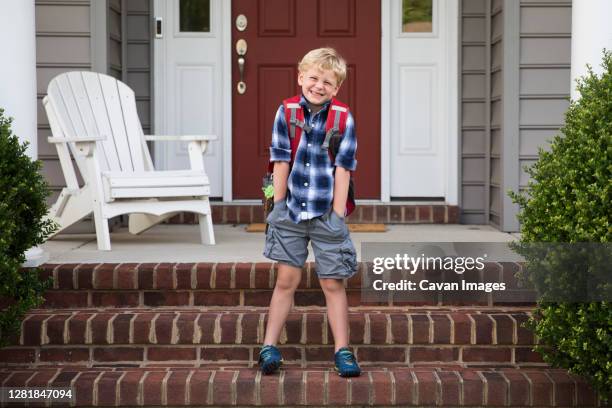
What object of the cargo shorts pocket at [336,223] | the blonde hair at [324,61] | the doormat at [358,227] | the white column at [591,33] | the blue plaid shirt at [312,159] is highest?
the white column at [591,33]

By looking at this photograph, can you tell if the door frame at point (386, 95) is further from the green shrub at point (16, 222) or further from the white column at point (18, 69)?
Result: the green shrub at point (16, 222)

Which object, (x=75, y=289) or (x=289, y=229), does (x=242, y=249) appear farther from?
(x=289, y=229)

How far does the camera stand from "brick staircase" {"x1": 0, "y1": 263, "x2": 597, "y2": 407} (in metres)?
3.48

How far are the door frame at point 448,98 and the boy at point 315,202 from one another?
2.61m

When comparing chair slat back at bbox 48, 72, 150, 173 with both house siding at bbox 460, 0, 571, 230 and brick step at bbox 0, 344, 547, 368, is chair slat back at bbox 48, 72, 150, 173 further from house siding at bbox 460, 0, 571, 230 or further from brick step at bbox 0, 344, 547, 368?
house siding at bbox 460, 0, 571, 230

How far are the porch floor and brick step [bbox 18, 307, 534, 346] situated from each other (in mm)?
498

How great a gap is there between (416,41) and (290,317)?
2.73 meters

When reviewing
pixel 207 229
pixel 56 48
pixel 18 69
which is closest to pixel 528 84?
pixel 207 229

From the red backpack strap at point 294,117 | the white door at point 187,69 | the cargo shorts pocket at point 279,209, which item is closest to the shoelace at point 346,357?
the cargo shorts pocket at point 279,209

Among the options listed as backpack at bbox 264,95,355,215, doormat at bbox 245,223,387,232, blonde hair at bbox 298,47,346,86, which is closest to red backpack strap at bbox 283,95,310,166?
backpack at bbox 264,95,355,215

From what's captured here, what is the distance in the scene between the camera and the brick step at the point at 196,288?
3955mm

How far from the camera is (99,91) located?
523 centimetres

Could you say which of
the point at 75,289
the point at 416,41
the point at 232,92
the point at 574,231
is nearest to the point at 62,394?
the point at 75,289

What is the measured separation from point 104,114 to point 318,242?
226 cm
